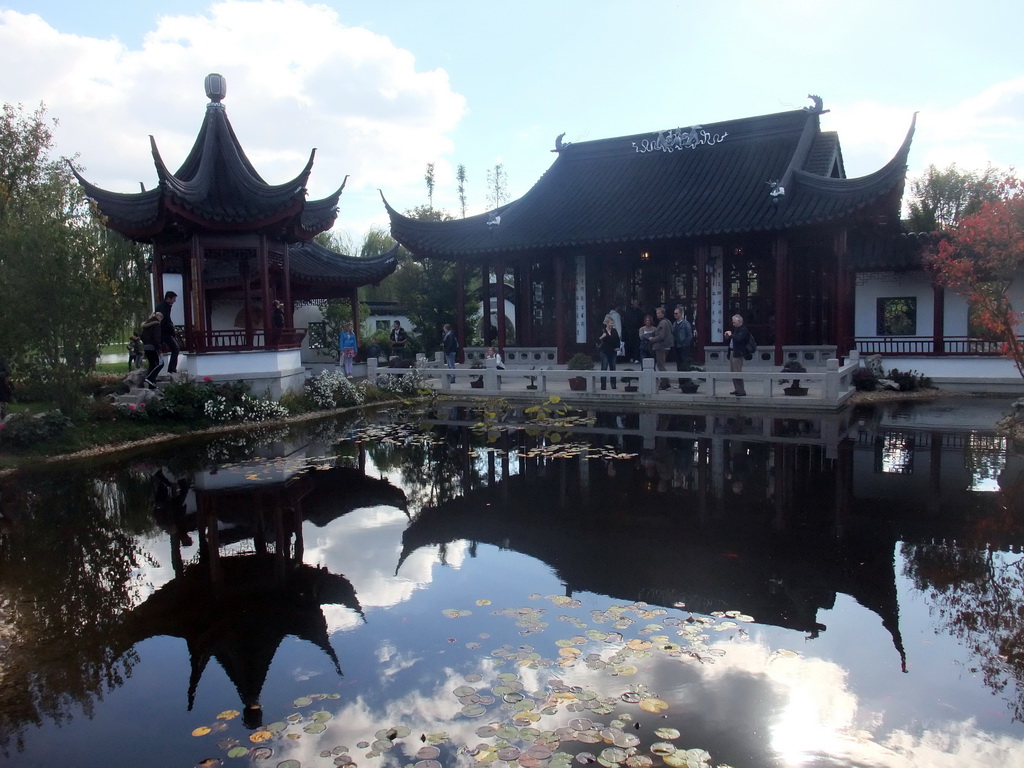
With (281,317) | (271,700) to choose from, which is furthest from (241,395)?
(271,700)

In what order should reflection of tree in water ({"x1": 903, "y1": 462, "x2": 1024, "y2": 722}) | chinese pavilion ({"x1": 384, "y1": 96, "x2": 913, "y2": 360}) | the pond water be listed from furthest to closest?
chinese pavilion ({"x1": 384, "y1": 96, "x2": 913, "y2": 360}) < reflection of tree in water ({"x1": 903, "y1": 462, "x2": 1024, "y2": 722}) < the pond water

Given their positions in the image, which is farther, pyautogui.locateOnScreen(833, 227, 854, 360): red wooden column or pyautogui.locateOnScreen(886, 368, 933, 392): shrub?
pyautogui.locateOnScreen(833, 227, 854, 360): red wooden column

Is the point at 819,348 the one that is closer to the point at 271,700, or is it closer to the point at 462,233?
the point at 462,233

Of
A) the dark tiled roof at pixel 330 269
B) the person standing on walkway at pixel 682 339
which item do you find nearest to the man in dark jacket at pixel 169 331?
the dark tiled roof at pixel 330 269

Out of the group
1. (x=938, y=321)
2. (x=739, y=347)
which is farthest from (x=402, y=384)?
(x=938, y=321)

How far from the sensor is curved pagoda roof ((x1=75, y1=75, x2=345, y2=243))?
1413 centimetres

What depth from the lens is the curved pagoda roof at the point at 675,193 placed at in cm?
1697

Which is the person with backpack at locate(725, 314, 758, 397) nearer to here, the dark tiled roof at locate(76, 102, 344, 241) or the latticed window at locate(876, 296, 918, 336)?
the latticed window at locate(876, 296, 918, 336)

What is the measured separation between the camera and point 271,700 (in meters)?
4.04

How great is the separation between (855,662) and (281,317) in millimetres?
15952

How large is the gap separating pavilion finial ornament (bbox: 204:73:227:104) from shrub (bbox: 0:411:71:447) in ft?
29.6

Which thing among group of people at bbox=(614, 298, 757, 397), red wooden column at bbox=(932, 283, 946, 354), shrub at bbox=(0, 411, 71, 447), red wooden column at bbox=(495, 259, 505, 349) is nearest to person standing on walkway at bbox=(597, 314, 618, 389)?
group of people at bbox=(614, 298, 757, 397)

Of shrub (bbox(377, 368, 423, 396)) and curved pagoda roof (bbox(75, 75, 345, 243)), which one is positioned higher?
curved pagoda roof (bbox(75, 75, 345, 243))

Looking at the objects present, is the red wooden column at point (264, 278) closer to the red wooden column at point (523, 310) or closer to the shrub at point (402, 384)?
the shrub at point (402, 384)
